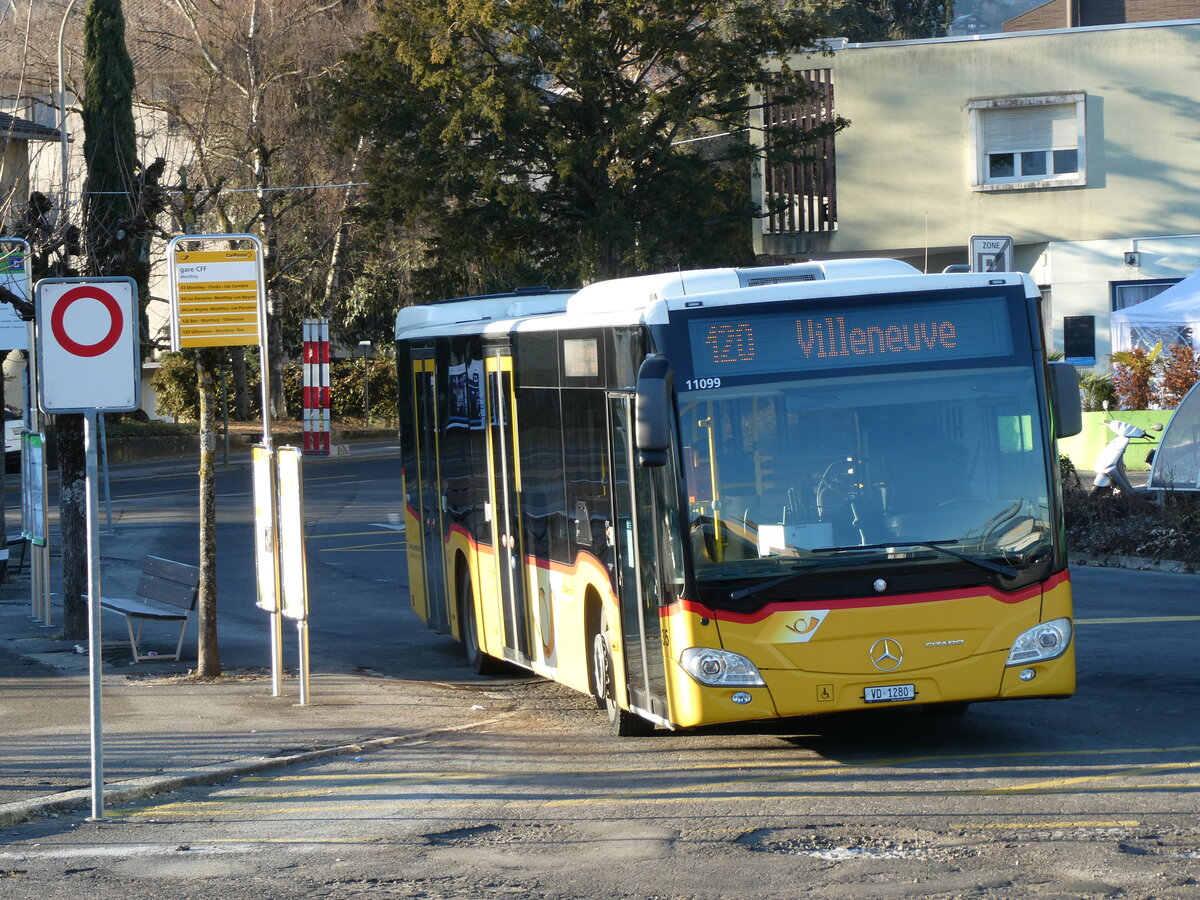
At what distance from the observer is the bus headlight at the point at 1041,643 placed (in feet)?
28.3

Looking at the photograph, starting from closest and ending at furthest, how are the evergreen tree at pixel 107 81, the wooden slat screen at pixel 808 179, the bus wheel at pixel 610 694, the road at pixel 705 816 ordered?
the road at pixel 705 816, the bus wheel at pixel 610 694, the evergreen tree at pixel 107 81, the wooden slat screen at pixel 808 179

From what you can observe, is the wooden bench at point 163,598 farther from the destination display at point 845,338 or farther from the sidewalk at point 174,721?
the destination display at point 845,338

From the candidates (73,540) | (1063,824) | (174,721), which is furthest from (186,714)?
(1063,824)

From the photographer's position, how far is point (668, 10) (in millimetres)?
36844

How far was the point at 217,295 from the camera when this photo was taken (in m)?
12.5

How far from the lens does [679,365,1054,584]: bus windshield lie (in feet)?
27.9

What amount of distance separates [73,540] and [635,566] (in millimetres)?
7143

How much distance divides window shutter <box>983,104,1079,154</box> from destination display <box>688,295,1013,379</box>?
2861 cm

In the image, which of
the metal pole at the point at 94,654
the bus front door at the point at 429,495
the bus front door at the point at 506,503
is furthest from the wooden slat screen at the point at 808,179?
the metal pole at the point at 94,654

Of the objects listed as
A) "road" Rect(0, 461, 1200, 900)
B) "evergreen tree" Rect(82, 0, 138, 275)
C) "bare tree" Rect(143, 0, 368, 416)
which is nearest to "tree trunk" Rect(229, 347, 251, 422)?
"bare tree" Rect(143, 0, 368, 416)

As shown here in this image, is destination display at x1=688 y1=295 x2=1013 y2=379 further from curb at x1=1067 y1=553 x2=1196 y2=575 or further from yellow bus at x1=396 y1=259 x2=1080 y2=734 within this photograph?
curb at x1=1067 y1=553 x2=1196 y2=575

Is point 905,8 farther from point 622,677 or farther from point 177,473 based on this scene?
point 622,677

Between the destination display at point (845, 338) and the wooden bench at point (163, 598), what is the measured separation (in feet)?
21.5

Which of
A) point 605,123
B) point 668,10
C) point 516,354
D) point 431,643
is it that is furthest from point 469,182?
point 516,354
